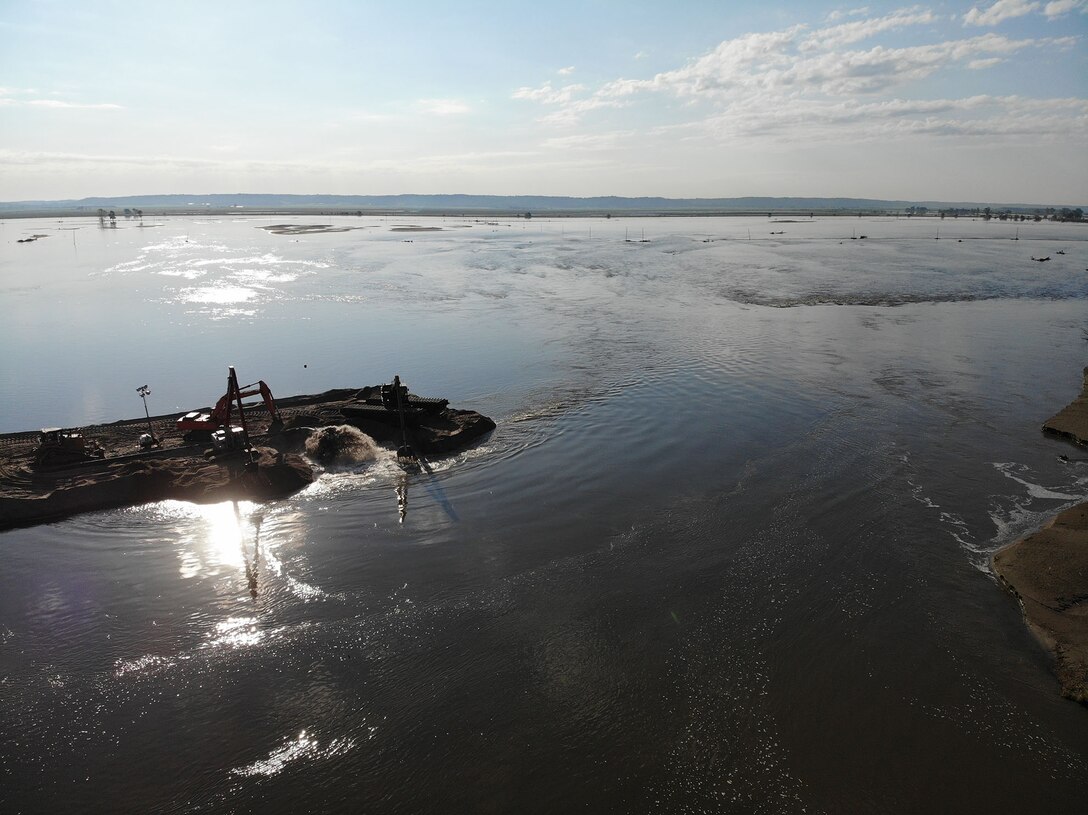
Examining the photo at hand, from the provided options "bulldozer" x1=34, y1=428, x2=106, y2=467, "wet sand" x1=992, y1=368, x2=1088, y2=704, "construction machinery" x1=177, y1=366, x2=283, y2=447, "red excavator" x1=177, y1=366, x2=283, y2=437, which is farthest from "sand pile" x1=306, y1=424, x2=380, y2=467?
"wet sand" x1=992, y1=368, x2=1088, y2=704

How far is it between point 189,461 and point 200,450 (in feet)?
3.50

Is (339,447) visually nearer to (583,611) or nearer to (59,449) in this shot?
(59,449)

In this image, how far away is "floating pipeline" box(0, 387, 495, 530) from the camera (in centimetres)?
2038

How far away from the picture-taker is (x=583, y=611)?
48.7 ft

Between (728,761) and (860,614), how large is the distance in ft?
19.0

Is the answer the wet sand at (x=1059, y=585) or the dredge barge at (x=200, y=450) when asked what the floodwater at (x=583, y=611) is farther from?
the dredge barge at (x=200, y=450)

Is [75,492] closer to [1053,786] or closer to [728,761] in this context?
[728,761]

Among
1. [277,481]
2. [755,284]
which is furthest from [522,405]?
[755,284]

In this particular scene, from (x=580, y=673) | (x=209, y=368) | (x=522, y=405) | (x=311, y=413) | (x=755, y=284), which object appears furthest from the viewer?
(x=755, y=284)

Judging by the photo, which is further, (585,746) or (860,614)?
(860,614)

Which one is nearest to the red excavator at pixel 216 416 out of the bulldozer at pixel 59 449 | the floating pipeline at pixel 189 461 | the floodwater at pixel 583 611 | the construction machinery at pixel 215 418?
the construction machinery at pixel 215 418

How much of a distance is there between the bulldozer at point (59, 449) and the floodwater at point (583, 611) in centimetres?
329

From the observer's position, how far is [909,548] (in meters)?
17.1

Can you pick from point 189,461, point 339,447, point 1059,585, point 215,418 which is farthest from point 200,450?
point 1059,585
